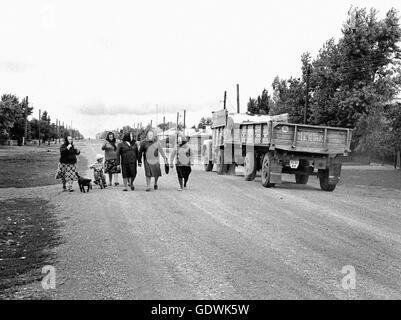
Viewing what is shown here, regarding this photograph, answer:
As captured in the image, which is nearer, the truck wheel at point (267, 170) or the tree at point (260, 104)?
the truck wheel at point (267, 170)

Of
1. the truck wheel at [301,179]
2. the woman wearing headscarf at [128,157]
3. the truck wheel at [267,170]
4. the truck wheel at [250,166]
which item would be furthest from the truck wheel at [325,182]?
the woman wearing headscarf at [128,157]

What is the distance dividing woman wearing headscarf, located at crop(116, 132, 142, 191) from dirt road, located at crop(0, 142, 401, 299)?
2001 mm

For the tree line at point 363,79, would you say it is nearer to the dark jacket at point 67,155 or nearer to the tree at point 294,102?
the tree at point 294,102

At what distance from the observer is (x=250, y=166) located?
1691 cm

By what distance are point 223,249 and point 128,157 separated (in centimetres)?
745

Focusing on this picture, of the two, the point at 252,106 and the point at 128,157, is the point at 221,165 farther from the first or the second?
the point at 252,106

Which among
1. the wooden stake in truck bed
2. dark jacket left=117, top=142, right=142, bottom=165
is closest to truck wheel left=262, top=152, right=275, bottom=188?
the wooden stake in truck bed

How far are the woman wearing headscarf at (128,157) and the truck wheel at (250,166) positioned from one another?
200 inches

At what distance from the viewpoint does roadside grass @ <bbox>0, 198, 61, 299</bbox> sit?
5027 mm

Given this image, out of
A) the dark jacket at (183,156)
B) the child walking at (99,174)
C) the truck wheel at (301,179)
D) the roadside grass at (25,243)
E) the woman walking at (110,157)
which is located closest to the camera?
the roadside grass at (25,243)

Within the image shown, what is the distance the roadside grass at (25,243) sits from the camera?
198 inches

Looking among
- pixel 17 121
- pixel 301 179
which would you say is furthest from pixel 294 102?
pixel 17 121

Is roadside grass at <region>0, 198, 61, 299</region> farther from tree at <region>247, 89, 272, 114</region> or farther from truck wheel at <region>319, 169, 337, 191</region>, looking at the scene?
tree at <region>247, 89, 272, 114</region>
